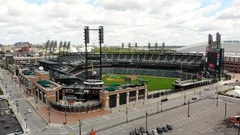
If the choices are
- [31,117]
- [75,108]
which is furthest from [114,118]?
[31,117]

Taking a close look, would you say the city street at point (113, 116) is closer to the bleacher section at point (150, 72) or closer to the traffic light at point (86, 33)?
the traffic light at point (86, 33)

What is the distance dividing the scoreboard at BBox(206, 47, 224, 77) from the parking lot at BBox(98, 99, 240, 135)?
126 feet

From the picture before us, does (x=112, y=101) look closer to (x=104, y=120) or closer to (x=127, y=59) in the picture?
(x=104, y=120)

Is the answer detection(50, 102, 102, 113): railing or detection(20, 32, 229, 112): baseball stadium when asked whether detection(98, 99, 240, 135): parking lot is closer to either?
detection(50, 102, 102, 113): railing

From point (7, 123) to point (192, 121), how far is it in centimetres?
4624

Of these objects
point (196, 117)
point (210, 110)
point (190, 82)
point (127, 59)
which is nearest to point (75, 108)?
point (196, 117)

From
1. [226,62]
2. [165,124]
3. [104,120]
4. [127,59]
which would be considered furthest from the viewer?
[127,59]

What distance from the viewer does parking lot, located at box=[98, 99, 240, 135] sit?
51.2 metres

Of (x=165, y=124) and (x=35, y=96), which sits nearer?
(x=165, y=124)

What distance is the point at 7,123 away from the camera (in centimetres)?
5819

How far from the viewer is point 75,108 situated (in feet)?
215

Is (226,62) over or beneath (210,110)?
over

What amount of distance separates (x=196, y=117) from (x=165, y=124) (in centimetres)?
1070

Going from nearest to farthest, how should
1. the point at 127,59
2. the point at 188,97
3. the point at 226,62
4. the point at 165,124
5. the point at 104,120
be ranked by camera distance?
the point at 165,124
the point at 104,120
the point at 188,97
the point at 226,62
the point at 127,59
